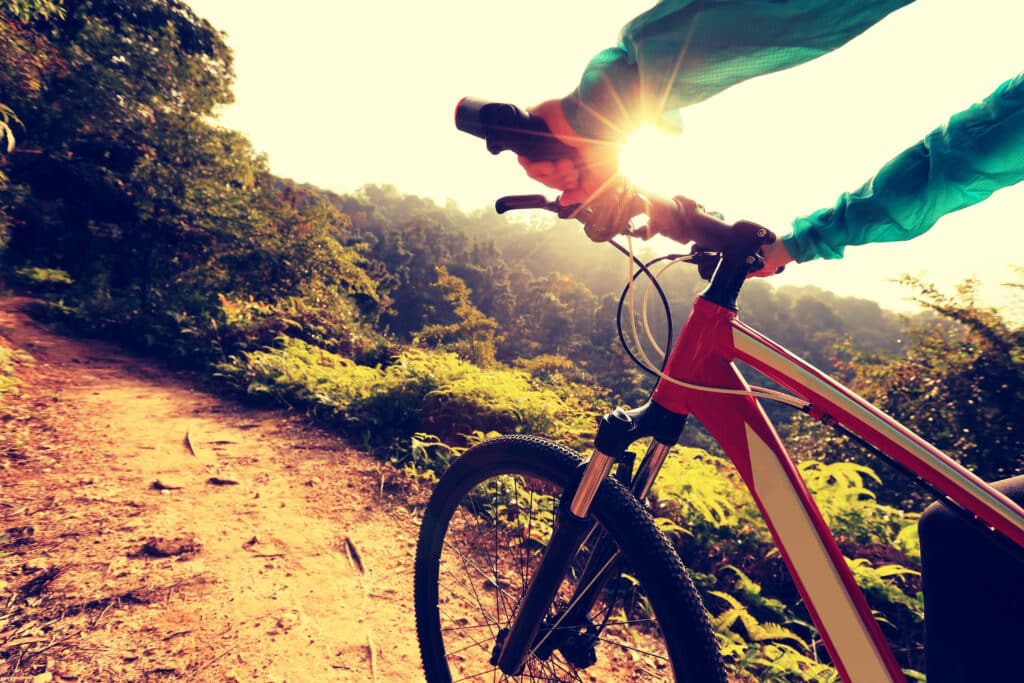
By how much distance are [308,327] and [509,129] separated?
803cm

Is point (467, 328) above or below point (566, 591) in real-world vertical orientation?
above

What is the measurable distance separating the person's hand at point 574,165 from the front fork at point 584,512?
22.5 inches

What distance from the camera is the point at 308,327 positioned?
26.3ft

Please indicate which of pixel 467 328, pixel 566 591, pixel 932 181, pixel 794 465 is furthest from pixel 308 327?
pixel 932 181

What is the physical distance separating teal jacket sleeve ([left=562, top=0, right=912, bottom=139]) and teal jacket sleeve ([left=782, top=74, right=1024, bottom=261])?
0.61 metres

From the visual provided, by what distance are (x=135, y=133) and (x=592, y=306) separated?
30.4m

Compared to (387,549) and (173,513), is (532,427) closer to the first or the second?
(387,549)

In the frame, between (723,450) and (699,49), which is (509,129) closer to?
(699,49)

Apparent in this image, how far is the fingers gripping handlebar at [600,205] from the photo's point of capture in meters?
0.89

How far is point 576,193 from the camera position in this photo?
1.00m

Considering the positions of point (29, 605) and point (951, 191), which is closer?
point (951, 191)

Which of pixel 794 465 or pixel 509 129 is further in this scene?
pixel 794 465

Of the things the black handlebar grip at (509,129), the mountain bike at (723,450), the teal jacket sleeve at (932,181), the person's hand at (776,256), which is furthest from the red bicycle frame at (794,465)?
the black handlebar grip at (509,129)

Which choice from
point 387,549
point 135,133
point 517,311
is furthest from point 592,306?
point 387,549
